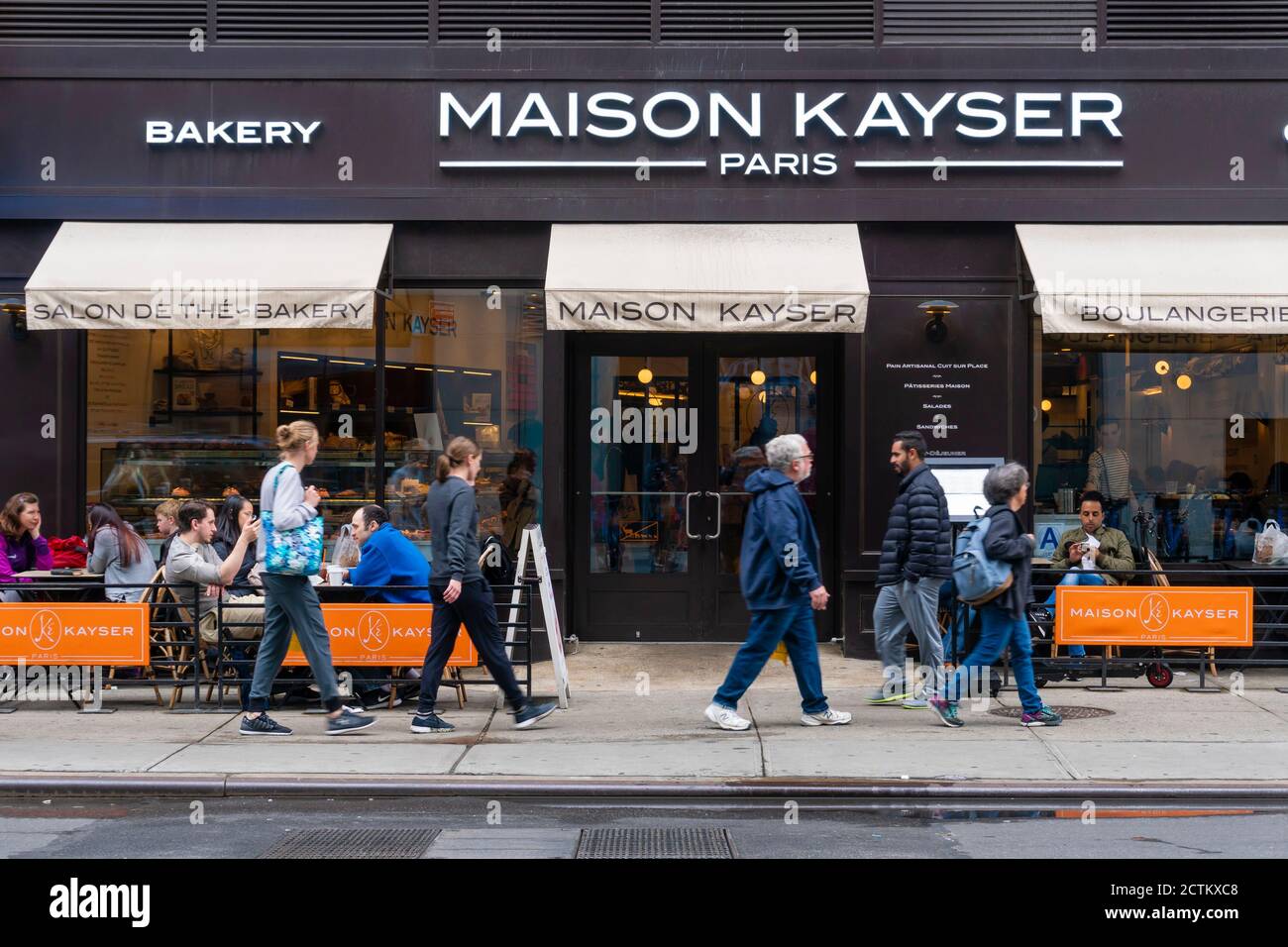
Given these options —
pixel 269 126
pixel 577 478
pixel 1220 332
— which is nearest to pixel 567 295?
pixel 577 478

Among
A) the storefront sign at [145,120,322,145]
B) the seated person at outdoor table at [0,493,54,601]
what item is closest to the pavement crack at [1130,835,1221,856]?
the seated person at outdoor table at [0,493,54,601]

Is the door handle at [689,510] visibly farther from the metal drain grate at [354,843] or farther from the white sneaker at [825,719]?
the metal drain grate at [354,843]

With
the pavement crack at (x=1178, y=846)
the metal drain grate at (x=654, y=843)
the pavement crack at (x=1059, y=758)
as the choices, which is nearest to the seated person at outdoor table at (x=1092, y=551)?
the pavement crack at (x=1059, y=758)

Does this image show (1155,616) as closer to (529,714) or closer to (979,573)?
(979,573)

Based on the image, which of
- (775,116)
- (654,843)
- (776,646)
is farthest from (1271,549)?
(654,843)

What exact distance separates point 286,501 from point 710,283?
4.21m

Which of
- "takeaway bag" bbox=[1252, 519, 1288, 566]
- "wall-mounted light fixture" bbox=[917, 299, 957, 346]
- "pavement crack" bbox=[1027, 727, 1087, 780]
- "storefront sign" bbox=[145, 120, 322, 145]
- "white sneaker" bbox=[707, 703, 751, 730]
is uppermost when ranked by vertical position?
"storefront sign" bbox=[145, 120, 322, 145]

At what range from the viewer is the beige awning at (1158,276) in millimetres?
10984

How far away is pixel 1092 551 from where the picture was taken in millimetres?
11070

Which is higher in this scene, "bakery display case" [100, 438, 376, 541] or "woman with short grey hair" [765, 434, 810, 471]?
"woman with short grey hair" [765, 434, 810, 471]

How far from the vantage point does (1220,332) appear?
11.2 metres

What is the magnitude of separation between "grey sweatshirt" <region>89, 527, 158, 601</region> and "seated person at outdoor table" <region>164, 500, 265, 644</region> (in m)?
0.51

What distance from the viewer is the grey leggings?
8.70 m

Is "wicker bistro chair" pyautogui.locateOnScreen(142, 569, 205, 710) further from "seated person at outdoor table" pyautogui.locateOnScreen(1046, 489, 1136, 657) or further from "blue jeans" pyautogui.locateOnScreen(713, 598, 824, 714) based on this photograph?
"seated person at outdoor table" pyautogui.locateOnScreen(1046, 489, 1136, 657)
